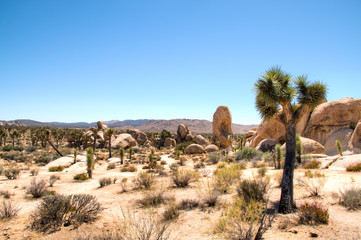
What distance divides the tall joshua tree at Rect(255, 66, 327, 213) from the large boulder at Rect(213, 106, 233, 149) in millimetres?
28862

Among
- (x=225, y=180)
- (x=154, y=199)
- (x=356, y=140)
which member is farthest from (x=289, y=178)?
(x=356, y=140)

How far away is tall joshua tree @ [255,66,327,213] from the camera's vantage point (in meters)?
6.57

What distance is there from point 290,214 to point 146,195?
5452 millimetres

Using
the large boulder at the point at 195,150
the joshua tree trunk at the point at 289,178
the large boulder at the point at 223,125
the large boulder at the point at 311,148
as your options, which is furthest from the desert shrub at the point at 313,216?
the large boulder at the point at 223,125

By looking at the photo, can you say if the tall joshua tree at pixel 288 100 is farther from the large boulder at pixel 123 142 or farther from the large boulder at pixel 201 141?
the large boulder at pixel 123 142

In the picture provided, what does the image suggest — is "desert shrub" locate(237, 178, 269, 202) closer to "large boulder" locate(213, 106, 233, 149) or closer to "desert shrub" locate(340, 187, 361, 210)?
"desert shrub" locate(340, 187, 361, 210)

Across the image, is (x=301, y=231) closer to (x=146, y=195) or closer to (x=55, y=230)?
(x=146, y=195)

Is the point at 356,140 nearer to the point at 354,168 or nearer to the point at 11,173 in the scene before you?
the point at 354,168

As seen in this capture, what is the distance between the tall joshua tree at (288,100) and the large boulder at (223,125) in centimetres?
2886

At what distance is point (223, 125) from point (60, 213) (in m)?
32.5

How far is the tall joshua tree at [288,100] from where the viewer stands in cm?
657

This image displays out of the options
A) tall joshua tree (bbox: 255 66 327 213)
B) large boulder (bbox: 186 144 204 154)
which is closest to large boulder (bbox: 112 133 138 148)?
large boulder (bbox: 186 144 204 154)

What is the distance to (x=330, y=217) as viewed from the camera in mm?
5812

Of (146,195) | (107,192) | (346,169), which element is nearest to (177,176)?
(146,195)
